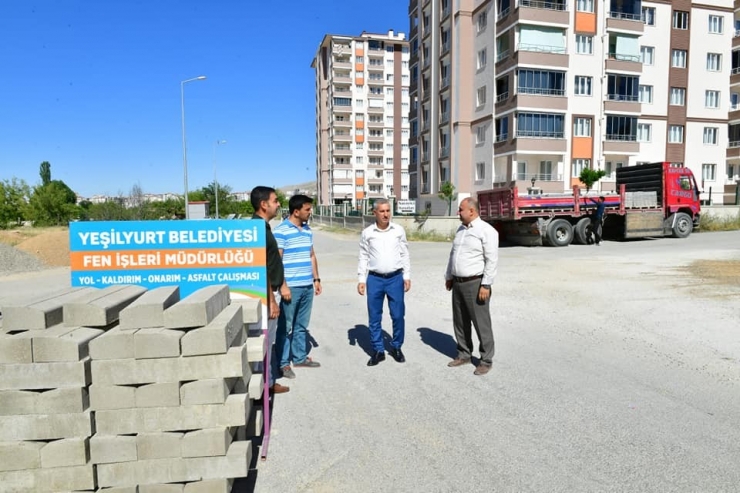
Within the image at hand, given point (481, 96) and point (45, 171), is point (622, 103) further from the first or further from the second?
point (45, 171)

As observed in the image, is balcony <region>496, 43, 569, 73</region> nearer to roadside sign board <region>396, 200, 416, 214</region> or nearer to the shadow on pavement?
roadside sign board <region>396, 200, 416, 214</region>

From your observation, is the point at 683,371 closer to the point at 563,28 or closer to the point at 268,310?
the point at 268,310

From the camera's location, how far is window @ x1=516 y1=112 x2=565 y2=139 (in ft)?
118

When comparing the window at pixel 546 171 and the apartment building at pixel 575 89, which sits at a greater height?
the apartment building at pixel 575 89

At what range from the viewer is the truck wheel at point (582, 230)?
20828 mm

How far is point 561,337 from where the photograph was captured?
21.6 feet

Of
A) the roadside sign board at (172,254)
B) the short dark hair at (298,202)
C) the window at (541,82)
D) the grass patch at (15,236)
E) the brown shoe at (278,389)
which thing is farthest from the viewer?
the window at (541,82)

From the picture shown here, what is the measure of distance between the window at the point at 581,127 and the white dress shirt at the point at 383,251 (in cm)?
3632

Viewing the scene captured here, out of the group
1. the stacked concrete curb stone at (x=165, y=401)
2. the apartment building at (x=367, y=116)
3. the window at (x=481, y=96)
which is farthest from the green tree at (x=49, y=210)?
the stacked concrete curb stone at (x=165, y=401)

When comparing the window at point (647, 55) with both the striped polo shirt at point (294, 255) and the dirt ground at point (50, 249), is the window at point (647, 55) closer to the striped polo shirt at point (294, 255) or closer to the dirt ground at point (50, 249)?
the dirt ground at point (50, 249)

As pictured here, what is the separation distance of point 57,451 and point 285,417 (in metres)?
1.80

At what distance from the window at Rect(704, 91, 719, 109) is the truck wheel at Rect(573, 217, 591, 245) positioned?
101 ft

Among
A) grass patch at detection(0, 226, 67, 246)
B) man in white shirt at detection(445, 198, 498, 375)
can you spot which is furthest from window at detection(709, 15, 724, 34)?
grass patch at detection(0, 226, 67, 246)

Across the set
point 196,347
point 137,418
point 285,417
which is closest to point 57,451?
point 137,418
